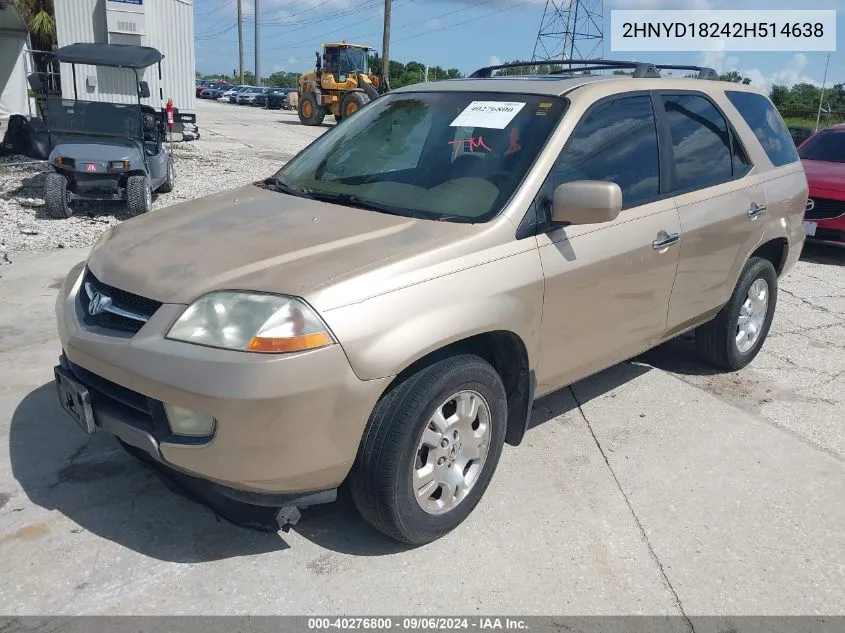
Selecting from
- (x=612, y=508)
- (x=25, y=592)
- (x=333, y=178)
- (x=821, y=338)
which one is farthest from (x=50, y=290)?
(x=821, y=338)

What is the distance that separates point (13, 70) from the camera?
68.1ft

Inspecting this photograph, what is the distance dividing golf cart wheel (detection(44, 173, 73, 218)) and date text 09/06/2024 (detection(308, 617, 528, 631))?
7622mm

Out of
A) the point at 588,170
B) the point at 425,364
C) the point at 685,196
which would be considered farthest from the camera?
the point at 685,196

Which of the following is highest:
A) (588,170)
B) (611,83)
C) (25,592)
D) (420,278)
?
(611,83)

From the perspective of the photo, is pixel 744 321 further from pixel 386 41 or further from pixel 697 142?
pixel 386 41

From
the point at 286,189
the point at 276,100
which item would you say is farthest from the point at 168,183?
the point at 276,100

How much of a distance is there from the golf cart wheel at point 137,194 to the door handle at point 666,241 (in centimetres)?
697

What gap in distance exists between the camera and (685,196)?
4.04m

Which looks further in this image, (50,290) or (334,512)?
(50,290)

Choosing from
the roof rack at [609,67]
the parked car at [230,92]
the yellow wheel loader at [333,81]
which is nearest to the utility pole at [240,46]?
the parked car at [230,92]

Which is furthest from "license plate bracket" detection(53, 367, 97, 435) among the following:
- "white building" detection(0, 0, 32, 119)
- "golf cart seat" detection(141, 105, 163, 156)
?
"white building" detection(0, 0, 32, 119)

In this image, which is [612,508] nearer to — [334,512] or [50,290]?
[334,512]

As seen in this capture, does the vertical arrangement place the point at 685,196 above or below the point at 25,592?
above

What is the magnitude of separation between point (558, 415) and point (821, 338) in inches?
114
